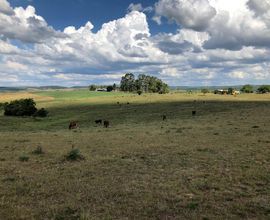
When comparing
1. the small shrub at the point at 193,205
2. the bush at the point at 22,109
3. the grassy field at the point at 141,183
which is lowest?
the bush at the point at 22,109

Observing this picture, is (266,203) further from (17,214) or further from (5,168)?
(5,168)

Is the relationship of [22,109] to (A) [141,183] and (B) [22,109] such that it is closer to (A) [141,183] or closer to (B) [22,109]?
(B) [22,109]

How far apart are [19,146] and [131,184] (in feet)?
48.3

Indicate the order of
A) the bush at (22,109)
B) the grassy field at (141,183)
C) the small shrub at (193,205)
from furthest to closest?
the bush at (22,109)
the small shrub at (193,205)
the grassy field at (141,183)

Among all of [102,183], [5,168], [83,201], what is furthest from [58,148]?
[83,201]

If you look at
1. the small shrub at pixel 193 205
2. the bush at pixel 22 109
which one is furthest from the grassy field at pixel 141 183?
the bush at pixel 22 109

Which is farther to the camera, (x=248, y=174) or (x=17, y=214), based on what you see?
(x=248, y=174)

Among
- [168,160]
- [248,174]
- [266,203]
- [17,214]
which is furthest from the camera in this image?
[168,160]

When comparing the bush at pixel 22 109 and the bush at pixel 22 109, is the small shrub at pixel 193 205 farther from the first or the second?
the bush at pixel 22 109

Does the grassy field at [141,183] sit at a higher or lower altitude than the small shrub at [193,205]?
lower

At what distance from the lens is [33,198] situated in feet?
41.9

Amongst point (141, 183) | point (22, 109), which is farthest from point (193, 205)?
point (22, 109)

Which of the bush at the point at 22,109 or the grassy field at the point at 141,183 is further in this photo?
the bush at the point at 22,109

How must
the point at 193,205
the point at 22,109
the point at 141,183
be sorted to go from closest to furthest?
1. the point at 193,205
2. the point at 141,183
3. the point at 22,109
